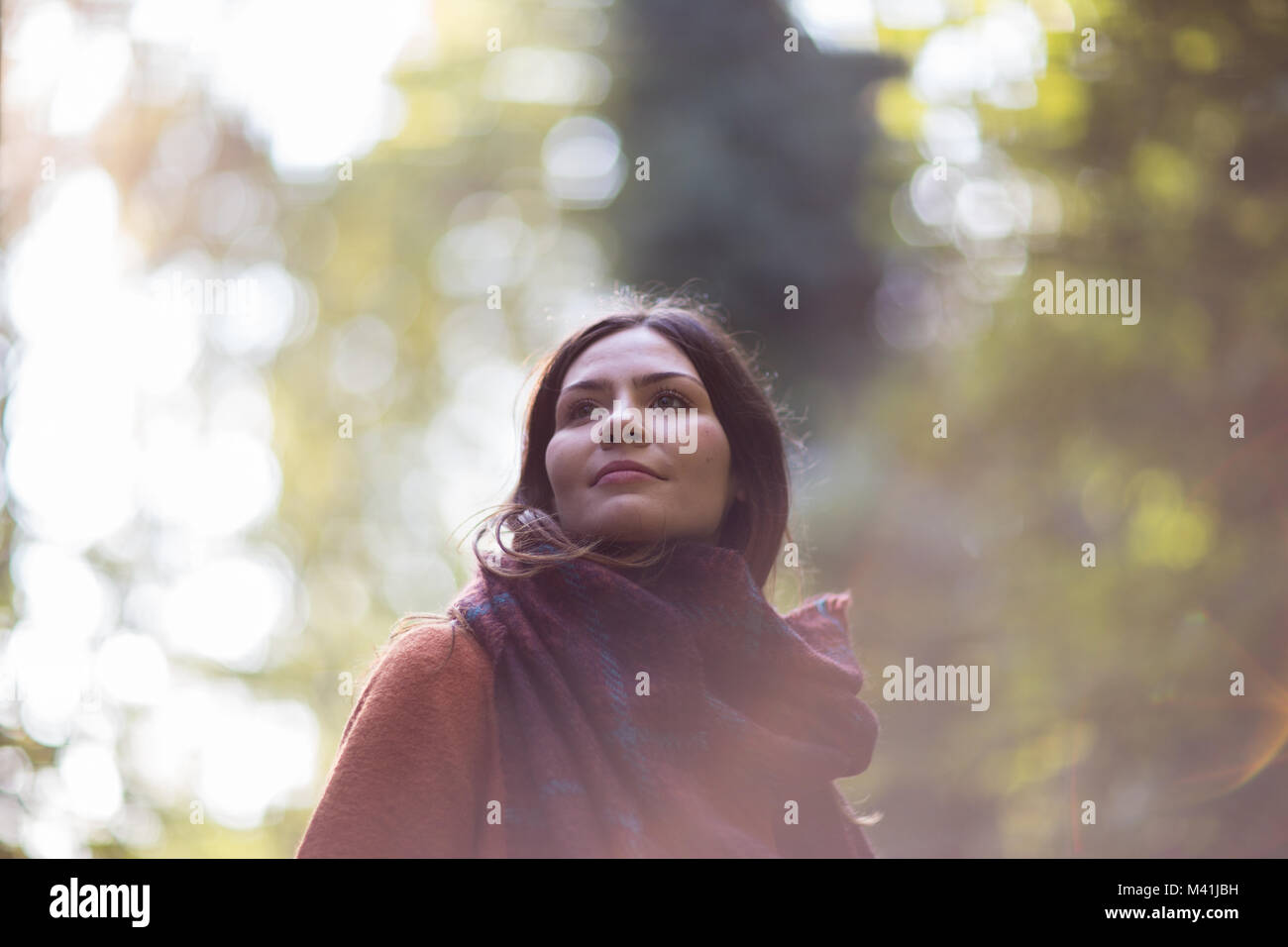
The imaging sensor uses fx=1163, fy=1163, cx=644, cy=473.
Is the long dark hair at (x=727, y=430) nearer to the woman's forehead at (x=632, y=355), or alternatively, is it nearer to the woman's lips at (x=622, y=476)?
the woman's forehead at (x=632, y=355)

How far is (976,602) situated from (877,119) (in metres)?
2.73

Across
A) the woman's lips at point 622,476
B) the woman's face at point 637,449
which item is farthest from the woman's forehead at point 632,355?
the woman's lips at point 622,476

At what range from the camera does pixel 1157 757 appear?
5.10m

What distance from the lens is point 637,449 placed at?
1.91 meters

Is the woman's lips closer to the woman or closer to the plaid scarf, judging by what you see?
the woman

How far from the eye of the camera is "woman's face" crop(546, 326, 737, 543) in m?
1.90

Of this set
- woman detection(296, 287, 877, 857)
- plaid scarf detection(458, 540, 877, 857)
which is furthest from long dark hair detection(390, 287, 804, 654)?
plaid scarf detection(458, 540, 877, 857)

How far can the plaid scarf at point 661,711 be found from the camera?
5.57 ft

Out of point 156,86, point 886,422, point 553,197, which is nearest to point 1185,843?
point 886,422

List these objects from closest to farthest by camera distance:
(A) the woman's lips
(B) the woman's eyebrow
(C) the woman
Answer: (C) the woman < (A) the woman's lips < (B) the woman's eyebrow

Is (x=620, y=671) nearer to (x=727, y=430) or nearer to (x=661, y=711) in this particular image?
(x=661, y=711)

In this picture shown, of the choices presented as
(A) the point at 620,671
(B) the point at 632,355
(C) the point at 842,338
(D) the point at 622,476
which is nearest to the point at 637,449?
(D) the point at 622,476

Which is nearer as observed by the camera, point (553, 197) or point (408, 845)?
point (408, 845)
